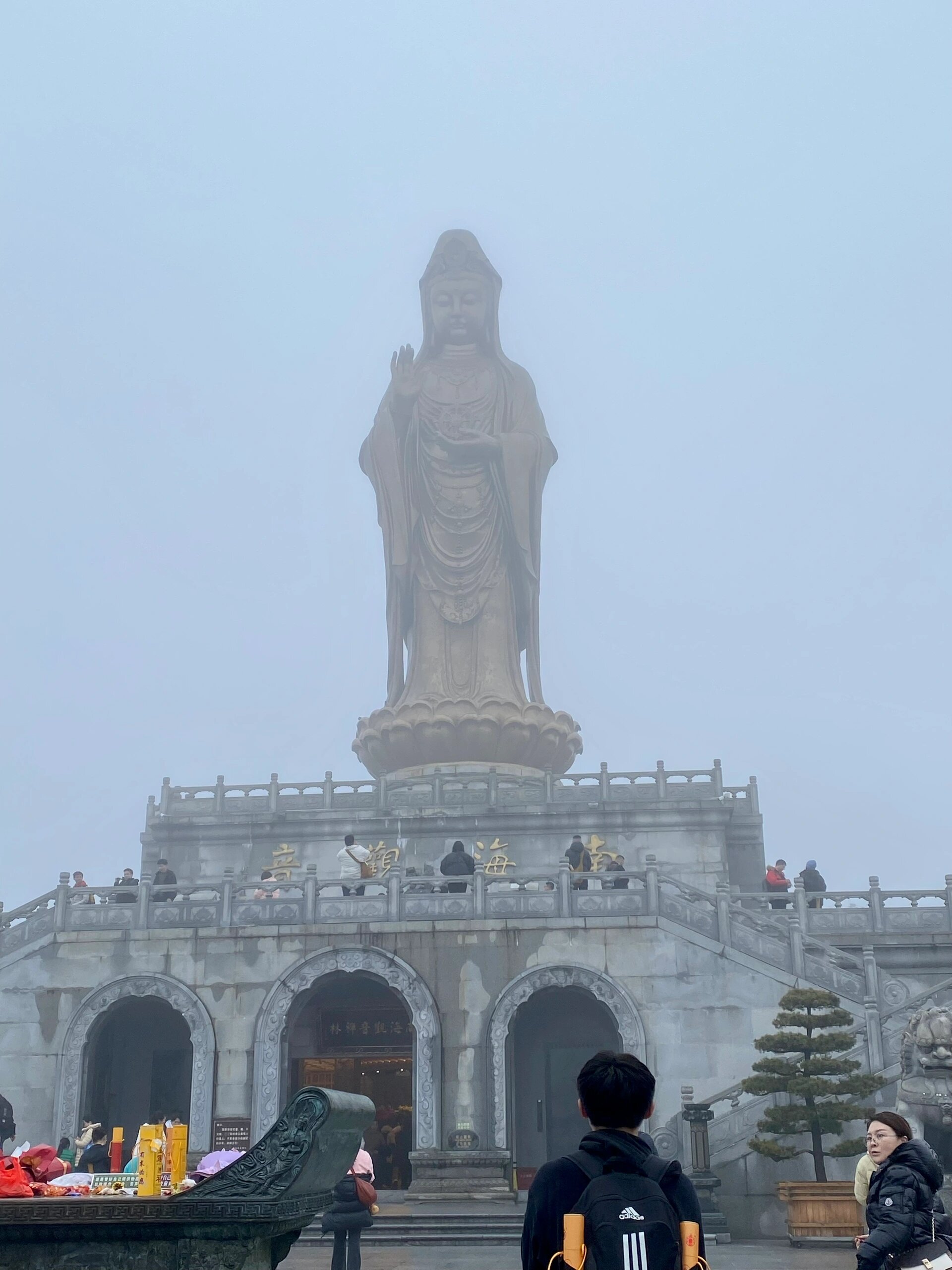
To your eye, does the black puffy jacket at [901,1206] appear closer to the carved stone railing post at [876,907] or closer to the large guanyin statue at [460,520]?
the carved stone railing post at [876,907]

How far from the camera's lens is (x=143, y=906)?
22.8 meters

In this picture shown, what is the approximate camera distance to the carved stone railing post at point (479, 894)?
72.7 feet

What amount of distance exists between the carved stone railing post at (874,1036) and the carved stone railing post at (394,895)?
7.09 metres

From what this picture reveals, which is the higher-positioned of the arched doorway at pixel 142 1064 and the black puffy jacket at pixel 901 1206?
the arched doorway at pixel 142 1064

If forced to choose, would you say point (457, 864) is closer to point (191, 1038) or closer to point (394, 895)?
point (394, 895)

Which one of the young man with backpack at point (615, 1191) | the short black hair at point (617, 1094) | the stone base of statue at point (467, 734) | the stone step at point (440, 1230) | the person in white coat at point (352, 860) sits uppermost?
the stone base of statue at point (467, 734)

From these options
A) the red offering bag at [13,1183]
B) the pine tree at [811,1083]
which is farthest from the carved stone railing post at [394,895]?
the red offering bag at [13,1183]

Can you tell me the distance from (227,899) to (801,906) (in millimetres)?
9126

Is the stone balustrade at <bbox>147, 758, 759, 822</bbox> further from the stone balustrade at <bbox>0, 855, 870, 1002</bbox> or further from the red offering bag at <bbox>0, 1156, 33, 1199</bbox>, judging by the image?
the red offering bag at <bbox>0, 1156, 33, 1199</bbox>

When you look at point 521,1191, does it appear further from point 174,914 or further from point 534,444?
point 534,444

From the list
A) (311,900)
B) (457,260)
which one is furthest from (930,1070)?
(457,260)

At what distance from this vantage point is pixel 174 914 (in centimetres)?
2277

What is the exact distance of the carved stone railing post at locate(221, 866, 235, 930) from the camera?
2248 centimetres

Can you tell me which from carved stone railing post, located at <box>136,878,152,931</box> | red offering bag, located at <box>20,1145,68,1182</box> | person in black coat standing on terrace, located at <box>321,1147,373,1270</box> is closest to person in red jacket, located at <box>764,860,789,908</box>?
carved stone railing post, located at <box>136,878,152,931</box>
